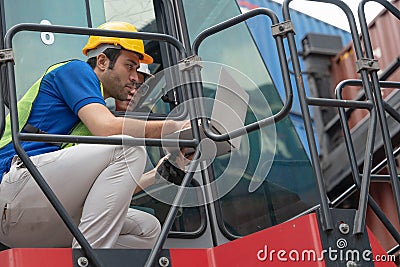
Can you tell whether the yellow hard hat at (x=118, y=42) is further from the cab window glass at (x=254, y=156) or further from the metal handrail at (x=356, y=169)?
the metal handrail at (x=356, y=169)

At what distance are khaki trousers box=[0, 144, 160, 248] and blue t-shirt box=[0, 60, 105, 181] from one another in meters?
0.15

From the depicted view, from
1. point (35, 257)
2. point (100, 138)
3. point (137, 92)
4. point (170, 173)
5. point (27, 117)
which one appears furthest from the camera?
point (137, 92)

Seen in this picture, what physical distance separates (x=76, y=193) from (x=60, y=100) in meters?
0.46

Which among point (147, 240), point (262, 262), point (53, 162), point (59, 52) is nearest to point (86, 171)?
point (53, 162)

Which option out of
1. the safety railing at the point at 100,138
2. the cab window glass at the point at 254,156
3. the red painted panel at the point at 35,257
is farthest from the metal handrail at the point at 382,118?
the red painted panel at the point at 35,257

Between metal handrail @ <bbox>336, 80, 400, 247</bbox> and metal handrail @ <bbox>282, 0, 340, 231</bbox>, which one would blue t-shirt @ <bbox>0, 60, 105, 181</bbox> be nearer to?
metal handrail @ <bbox>282, 0, 340, 231</bbox>

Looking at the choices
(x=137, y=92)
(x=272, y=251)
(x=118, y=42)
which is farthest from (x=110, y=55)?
(x=272, y=251)

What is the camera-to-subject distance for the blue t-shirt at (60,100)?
4.08m

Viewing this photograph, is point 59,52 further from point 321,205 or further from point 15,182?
point 321,205

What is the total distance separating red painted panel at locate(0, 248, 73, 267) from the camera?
361 centimetres

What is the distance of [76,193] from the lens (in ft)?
12.9

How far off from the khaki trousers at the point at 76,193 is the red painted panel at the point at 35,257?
154mm

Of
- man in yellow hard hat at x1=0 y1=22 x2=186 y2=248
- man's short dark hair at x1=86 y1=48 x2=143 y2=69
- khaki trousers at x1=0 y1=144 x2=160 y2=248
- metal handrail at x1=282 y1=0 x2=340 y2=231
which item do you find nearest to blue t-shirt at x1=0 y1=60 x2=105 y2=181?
man in yellow hard hat at x1=0 y1=22 x2=186 y2=248

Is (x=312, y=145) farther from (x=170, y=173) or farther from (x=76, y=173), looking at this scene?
(x=76, y=173)
